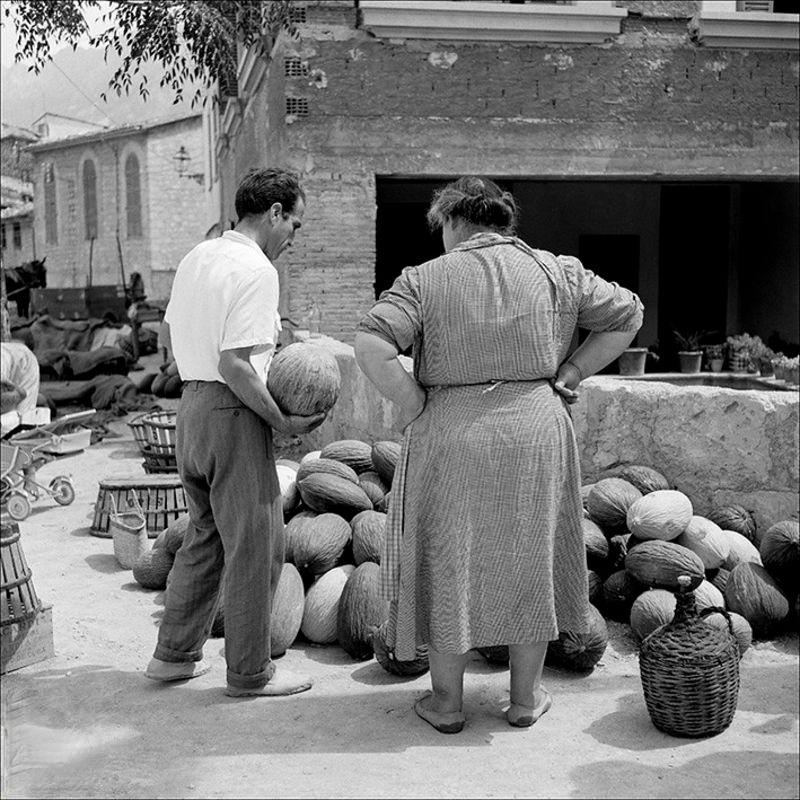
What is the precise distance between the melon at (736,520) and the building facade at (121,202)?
112 feet

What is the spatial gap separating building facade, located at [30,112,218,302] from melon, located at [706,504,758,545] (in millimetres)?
34128

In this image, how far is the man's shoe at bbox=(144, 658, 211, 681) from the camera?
4535 mm

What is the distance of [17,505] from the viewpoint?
432 centimetres

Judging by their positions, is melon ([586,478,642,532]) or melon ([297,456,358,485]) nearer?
melon ([586,478,642,532])

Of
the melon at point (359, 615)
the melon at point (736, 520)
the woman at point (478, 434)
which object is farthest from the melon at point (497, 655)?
the melon at point (736, 520)

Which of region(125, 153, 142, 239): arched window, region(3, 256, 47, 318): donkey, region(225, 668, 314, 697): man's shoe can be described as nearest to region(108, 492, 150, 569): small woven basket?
region(225, 668, 314, 697): man's shoe

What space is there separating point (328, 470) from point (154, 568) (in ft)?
3.66

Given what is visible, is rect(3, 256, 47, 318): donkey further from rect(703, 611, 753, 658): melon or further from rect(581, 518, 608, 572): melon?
rect(703, 611, 753, 658): melon

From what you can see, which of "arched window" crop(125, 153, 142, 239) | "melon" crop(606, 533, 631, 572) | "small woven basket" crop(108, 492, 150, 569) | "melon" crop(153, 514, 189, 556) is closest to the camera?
"melon" crop(606, 533, 631, 572)

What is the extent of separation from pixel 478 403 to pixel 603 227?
1402cm

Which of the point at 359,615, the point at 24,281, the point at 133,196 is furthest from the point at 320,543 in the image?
the point at 133,196

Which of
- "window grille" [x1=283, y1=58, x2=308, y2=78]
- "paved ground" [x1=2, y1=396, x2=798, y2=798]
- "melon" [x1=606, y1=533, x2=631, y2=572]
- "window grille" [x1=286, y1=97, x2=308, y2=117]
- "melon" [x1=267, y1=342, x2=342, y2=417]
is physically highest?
"window grille" [x1=283, y1=58, x2=308, y2=78]

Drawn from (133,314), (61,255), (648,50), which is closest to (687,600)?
(648,50)

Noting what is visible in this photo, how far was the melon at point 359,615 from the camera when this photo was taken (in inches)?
195
